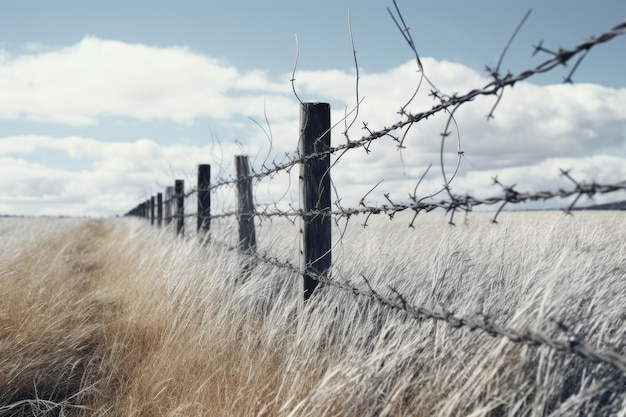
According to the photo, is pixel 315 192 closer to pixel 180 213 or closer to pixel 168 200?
pixel 180 213

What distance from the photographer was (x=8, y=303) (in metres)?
4.09

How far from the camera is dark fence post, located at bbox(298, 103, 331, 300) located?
331cm

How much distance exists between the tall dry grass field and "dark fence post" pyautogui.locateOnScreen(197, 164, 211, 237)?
137 centimetres

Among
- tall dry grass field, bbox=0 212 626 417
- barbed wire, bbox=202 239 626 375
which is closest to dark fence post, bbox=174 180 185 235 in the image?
tall dry grass field, bbox=0 212 626 417

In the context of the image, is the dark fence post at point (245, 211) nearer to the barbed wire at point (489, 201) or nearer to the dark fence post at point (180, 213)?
the barbed wire at point (489, 201)

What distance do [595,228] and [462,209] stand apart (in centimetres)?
407

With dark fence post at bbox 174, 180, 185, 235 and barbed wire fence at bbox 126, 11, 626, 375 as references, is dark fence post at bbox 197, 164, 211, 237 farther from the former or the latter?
dark fence post at bbox 174, 180, 185, 235

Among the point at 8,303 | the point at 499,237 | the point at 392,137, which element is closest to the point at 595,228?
the point at 499,237

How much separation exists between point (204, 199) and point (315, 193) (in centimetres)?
378

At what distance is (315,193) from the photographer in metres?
3.33

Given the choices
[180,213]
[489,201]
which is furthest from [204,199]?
[489,201]

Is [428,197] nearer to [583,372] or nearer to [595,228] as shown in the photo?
[583,372]

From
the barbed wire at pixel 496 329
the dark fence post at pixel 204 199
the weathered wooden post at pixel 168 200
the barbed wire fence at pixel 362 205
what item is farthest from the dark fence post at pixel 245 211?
the weathered wooden post at pixel 168 200

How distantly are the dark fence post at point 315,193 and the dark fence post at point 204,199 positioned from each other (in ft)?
10.8
